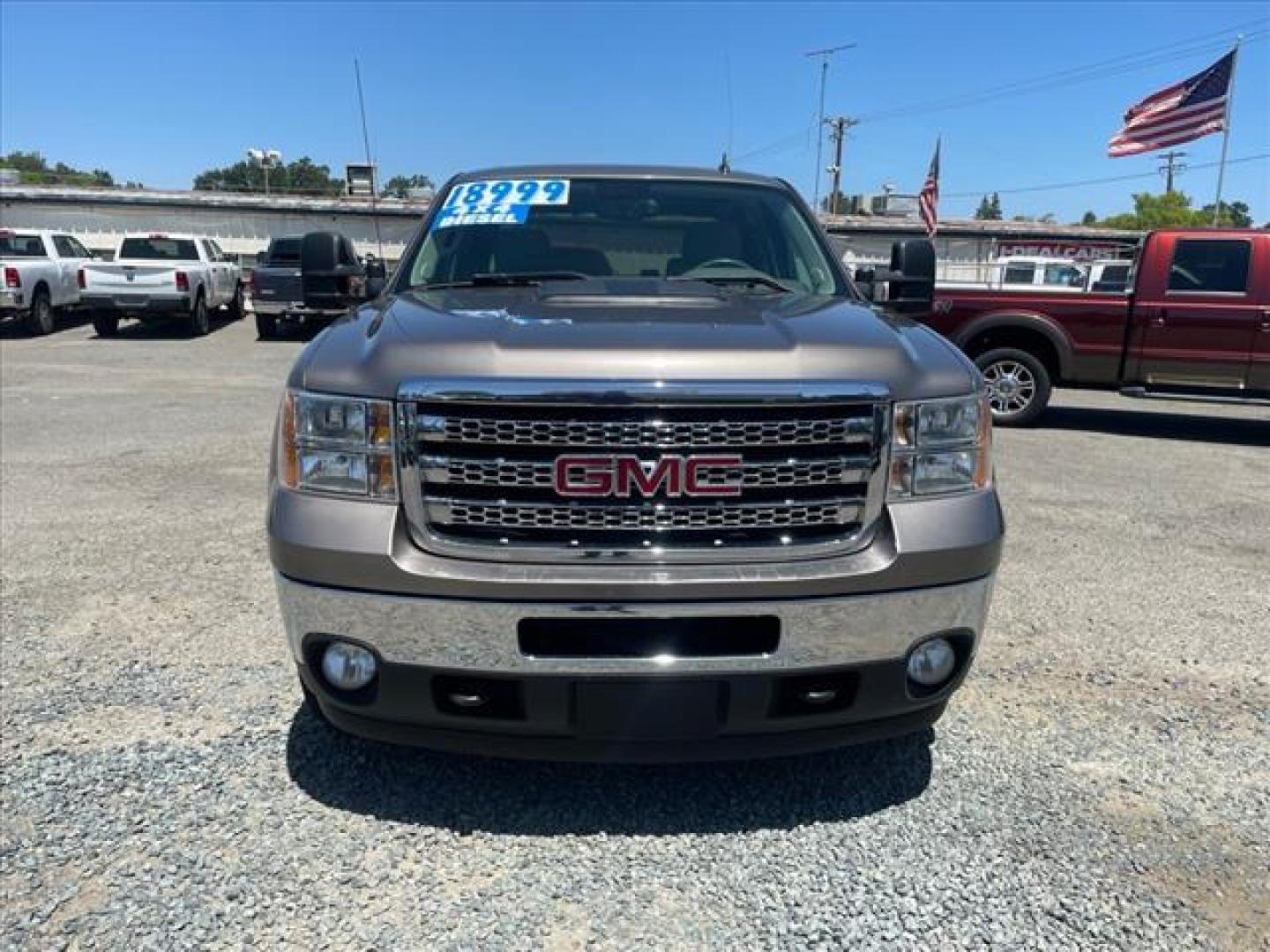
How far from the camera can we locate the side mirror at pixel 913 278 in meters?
3.74

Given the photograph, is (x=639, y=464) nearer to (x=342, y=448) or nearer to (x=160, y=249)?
(x=342, y=448)

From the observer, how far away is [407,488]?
231cm

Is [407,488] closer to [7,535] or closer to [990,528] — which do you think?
[990,528]

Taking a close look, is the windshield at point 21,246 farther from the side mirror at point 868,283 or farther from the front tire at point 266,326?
the side mirror at point 868,283

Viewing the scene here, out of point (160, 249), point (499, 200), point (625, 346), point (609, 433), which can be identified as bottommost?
point (609, 433)

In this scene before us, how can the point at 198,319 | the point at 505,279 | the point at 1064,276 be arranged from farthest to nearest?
1. the point at 198,319
2. the point at 1064,276
3. the point at 505,279

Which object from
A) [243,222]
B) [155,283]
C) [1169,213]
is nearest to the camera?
[155,283]

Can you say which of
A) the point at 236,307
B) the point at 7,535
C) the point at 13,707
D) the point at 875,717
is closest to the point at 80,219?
the point at 236,307

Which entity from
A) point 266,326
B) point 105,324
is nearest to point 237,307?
point 105,324

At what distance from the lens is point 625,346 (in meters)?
2.31

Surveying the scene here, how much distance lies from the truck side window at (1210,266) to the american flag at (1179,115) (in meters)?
12.4

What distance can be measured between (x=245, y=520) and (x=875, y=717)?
4222 millimetres

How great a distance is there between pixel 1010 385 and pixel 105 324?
1638cm

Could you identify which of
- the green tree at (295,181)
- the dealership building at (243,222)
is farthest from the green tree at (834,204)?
the green tree at (295,181)
